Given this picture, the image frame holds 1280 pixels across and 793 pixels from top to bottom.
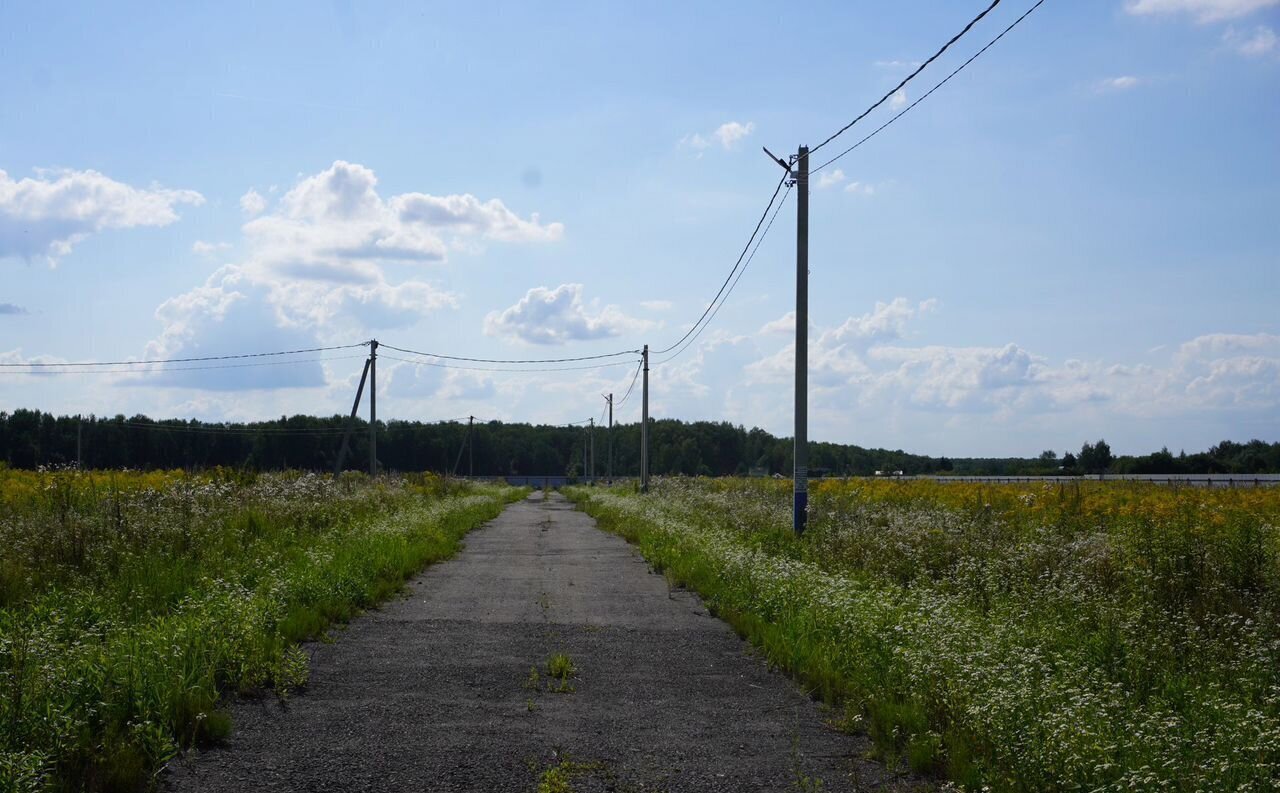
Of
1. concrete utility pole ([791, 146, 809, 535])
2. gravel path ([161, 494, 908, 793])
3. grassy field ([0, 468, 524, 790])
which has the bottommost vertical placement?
gravel path ([161, 494, 908, 793])

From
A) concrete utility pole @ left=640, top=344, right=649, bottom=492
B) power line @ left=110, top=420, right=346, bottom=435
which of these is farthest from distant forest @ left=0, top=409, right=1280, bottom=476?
concrete utility pole @ left=640, top=344, right=649, bottom=492

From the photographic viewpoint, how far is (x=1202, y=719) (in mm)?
5852

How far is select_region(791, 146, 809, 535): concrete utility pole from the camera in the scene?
17.1 meters

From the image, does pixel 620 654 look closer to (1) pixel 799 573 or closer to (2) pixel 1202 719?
(1) pixel 799 573

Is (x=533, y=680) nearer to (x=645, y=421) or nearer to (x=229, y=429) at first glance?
(x=645, y=421)

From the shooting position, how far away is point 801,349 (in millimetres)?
17344

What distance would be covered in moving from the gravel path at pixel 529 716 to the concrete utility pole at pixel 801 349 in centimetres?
549

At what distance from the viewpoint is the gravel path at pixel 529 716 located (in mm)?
5957

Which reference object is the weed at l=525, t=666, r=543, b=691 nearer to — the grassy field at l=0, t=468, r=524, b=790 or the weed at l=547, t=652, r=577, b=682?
the weed at l=547, t=652, r=577, b=682

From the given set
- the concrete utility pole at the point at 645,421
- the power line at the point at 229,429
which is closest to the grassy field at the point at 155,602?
the concrete utility pole at the point at 645,421

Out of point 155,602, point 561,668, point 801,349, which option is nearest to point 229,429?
point 801,349

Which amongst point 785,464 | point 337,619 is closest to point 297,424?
point 785,464

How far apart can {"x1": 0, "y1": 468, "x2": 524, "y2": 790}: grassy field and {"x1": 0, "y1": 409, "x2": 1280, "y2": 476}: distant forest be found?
84.1 ft

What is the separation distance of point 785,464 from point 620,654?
113 metres
